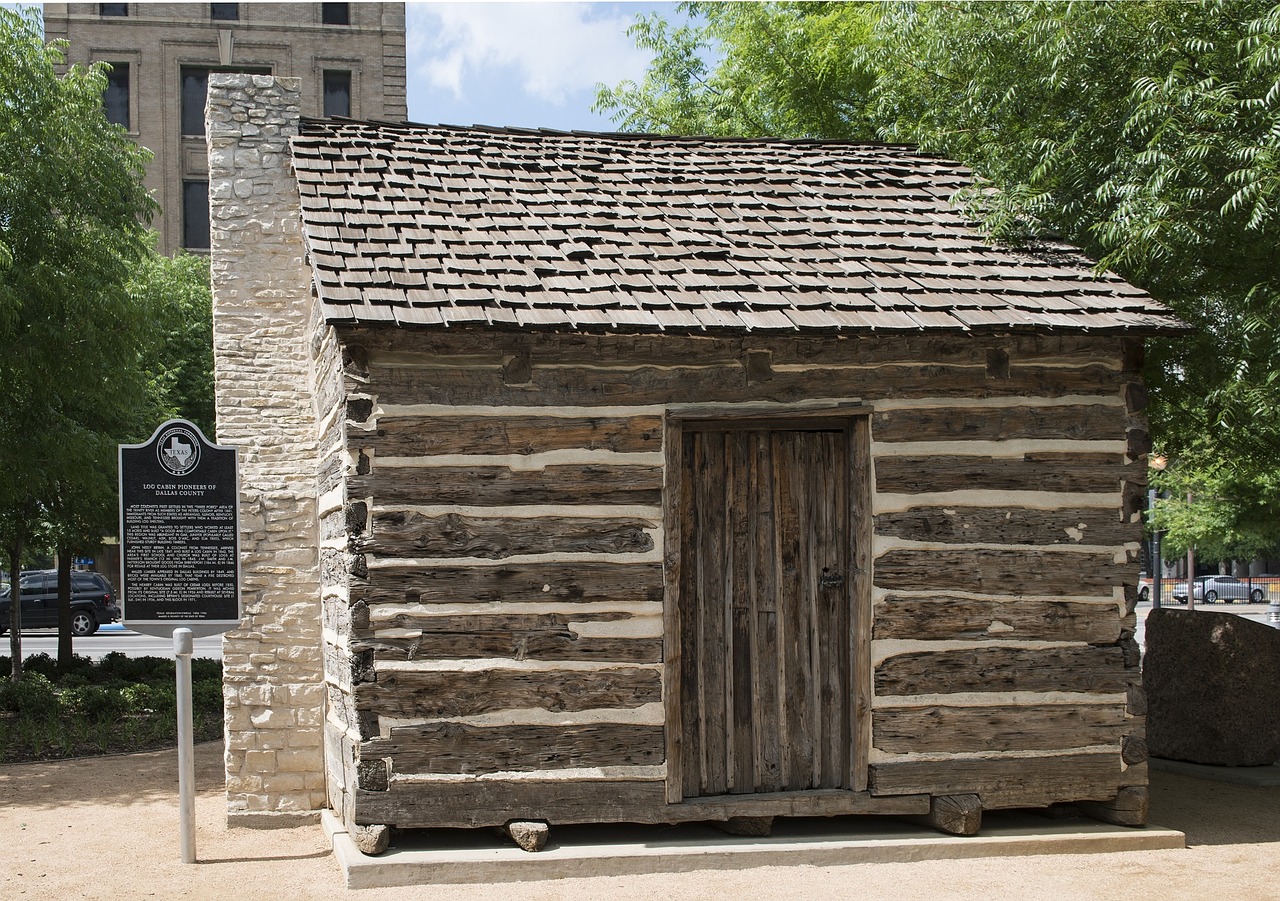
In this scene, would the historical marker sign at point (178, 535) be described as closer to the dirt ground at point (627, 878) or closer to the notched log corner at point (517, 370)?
the dirt ground at point (627, 878)

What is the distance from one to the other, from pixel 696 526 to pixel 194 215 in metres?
30.8

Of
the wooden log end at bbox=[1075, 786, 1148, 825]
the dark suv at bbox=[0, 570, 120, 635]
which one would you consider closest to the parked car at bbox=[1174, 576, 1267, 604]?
the dark suv at bbox=[0, 570, 120, 635]

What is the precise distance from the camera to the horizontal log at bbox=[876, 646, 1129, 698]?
7090 mm

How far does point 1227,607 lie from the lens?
3419cm

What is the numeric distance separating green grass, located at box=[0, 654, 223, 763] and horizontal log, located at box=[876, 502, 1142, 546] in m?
7.09

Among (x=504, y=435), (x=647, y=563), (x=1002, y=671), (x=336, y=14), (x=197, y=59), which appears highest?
(x=336, y=14)

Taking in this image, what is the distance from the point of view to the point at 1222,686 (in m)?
9.25

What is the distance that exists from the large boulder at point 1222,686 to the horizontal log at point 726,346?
3.01m

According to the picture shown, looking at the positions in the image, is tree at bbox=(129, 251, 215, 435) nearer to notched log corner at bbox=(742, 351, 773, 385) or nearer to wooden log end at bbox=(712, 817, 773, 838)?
notched log corner at bbox=(742, 351, 773, 385)

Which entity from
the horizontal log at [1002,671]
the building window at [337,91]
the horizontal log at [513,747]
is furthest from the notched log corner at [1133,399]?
the building window at [337,91]

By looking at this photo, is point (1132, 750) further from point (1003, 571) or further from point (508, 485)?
point (508, 485)

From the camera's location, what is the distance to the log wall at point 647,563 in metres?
6.62

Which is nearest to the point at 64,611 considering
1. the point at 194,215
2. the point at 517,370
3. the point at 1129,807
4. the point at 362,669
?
the point at 362,669

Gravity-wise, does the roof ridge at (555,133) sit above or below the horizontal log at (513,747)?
above
